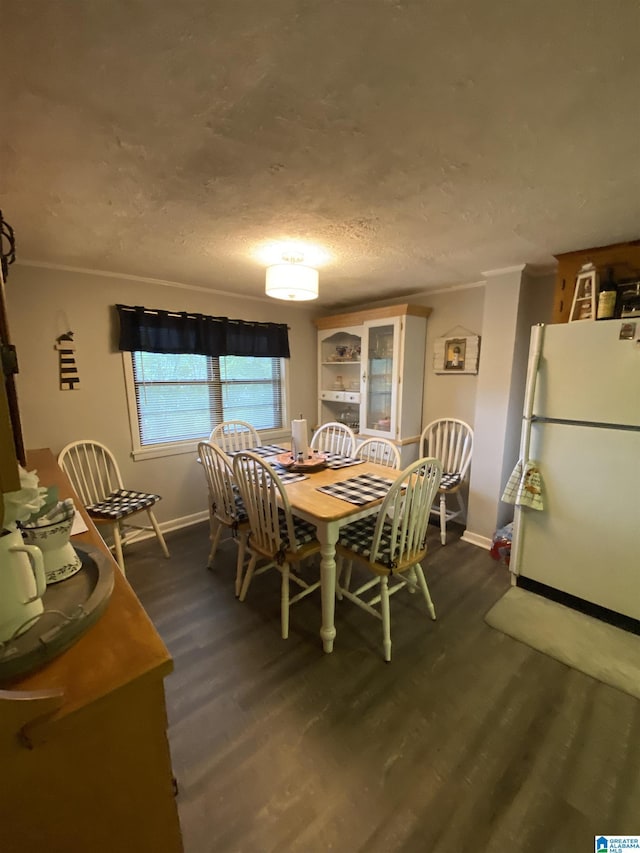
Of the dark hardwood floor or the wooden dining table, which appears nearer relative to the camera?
the dark hardwood floor

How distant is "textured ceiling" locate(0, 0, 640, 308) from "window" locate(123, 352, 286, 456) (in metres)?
1.25

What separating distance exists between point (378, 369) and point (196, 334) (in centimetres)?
173

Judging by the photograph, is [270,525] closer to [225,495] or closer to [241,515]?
[241,515]

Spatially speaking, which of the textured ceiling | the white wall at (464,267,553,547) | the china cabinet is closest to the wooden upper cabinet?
the textured ceiling

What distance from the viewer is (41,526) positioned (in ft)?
2.69

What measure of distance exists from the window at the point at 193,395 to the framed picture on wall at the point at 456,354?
61.7 inches

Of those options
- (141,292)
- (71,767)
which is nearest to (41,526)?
(71,767)

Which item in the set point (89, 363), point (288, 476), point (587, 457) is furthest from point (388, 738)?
point (89, 363)

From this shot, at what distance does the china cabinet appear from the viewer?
3.17 metres

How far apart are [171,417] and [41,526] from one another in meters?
2.37

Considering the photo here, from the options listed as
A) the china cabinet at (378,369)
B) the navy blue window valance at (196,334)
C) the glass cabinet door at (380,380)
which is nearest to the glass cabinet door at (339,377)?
the china cabinet at (378,369)

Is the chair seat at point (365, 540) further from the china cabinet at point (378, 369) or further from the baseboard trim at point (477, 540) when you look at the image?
the china cabinet at point (378, 369)

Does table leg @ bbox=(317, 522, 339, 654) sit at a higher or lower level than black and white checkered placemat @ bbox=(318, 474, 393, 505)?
lower

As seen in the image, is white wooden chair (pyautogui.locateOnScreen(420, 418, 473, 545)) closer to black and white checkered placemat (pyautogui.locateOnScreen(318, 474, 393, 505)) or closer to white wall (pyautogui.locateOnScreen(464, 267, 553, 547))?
white wall (pyautogui.locateOnScreen(464, 267, 553, 547))
